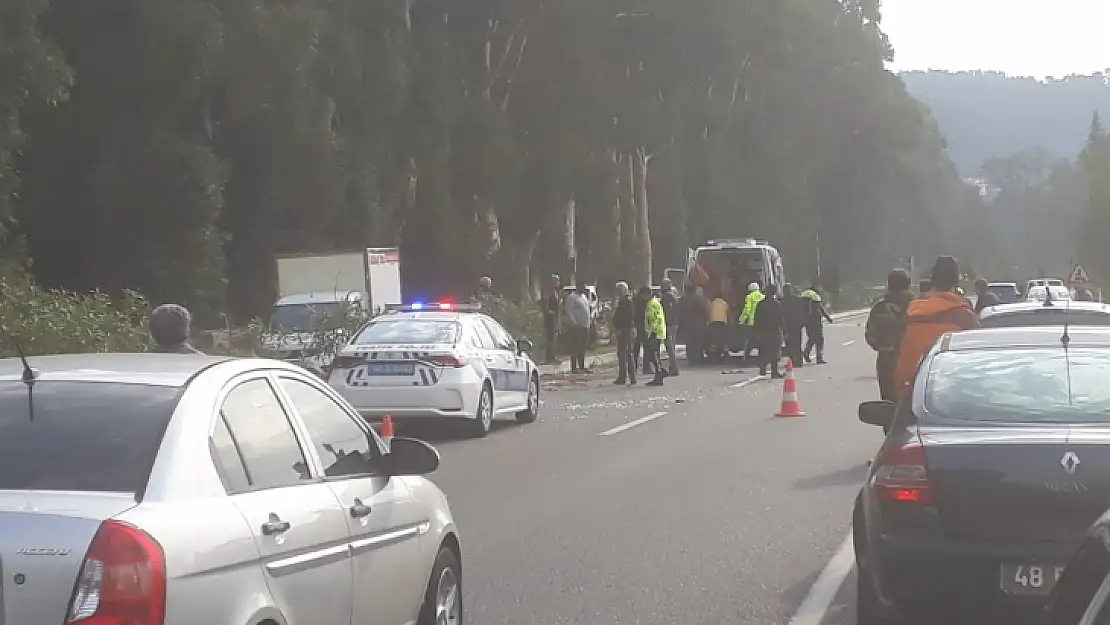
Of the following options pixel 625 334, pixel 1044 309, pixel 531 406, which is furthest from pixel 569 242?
pixel 1044 309

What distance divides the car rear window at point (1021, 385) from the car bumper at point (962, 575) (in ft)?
2.56

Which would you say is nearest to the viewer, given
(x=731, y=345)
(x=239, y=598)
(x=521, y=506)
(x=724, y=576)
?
(x=239, y=598)

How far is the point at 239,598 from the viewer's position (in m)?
4.61

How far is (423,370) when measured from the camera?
685 inches

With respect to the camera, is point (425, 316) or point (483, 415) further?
point (425, 316)

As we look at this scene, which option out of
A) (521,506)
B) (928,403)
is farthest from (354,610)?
(521,506)

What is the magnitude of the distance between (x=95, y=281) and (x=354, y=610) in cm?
3227

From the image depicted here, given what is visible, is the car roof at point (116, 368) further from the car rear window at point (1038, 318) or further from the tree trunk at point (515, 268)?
the tree trunk at point (515, 268)

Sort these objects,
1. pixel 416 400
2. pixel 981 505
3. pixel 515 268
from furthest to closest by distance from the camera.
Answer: pixel 515 268 < pixel 416 400 < pixel 981 505

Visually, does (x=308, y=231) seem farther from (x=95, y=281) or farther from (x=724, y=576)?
(x=724, y=576)

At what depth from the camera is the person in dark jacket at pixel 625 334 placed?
27438mm

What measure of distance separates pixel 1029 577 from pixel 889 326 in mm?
8189

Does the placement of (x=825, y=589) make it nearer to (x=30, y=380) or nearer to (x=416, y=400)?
(x=30, y=380)

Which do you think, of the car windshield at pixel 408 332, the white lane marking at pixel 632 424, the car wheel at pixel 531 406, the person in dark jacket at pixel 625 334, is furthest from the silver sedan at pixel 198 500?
the person in dark jacket at pixel 625 334
